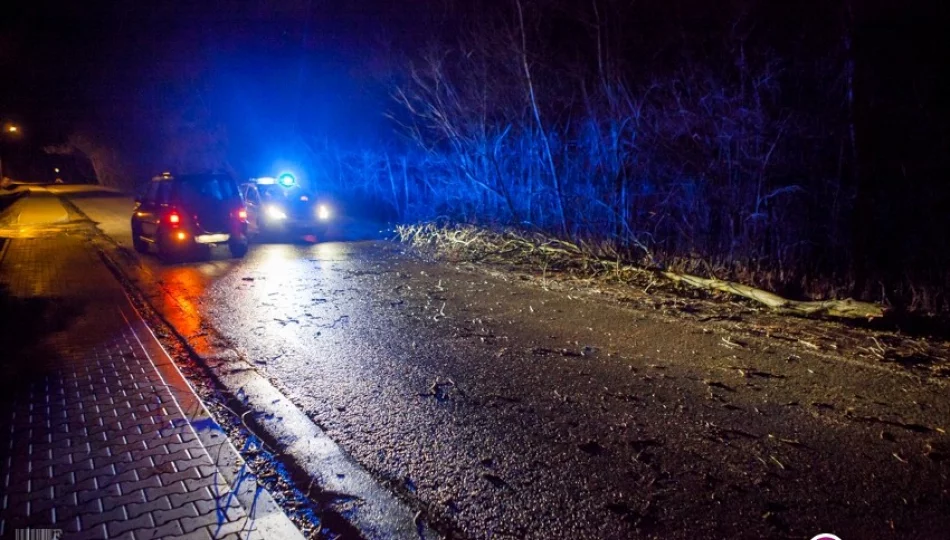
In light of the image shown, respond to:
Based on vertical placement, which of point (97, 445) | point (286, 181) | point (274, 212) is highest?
point (286, 181)

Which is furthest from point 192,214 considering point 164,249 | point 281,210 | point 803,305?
point 803,305

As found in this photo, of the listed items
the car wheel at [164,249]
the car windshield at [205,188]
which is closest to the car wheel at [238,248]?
the car windshield at [205,188]

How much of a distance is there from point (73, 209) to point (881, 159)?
1200 inches

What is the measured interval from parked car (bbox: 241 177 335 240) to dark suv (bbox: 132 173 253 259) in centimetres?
243

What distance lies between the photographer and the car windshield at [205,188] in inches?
493

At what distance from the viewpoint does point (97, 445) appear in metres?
4.21

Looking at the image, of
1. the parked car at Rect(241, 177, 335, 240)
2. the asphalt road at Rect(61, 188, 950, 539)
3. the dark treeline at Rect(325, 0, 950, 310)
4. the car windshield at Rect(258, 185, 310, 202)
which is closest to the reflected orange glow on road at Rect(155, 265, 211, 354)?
the asphalt road at Rect(61, 188, 950, 539)

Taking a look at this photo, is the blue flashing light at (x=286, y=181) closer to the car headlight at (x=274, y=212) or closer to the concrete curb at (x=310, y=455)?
the car headlight at (x=274, y=212)

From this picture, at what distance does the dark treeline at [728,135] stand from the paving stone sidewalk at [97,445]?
7891 mm

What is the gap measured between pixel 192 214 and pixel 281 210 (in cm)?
356

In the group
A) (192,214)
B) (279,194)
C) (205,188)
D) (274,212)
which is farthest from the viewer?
(279,194)

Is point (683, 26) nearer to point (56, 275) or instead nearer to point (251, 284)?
point (251, 284)

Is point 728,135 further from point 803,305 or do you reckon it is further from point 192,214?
point 192,214

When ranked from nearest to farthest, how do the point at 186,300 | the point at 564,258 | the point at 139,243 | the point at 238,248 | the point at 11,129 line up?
the point at 186,300
the point at 564,258
the point at 238,248
the point at 139,243
the point at 11,129
